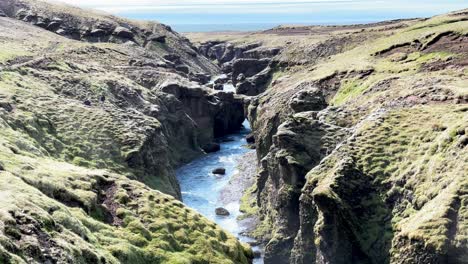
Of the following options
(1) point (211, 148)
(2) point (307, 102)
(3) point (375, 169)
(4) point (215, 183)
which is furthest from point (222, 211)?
(1) point (211, 148)

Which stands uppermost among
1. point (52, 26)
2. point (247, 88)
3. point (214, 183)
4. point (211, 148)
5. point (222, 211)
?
point (52, 26)

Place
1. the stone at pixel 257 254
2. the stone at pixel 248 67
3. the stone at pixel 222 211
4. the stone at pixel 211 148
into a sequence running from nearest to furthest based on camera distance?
the stone at pixel 257 254, the stone at pixel 222 211, the stone at pixel 211 148, the stone at pixel 248 67

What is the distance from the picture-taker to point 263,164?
9388 cm

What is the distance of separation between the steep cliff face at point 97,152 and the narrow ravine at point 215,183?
5361mm

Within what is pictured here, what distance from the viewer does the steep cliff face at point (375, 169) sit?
52562mm

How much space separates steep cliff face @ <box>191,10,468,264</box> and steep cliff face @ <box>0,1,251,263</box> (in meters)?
12.9

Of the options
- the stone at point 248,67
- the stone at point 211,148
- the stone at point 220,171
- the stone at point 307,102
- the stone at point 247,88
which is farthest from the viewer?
the stone at point 248,67

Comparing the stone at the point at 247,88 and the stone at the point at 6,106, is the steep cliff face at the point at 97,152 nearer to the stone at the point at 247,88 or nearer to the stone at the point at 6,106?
the stone at the point at 6,106

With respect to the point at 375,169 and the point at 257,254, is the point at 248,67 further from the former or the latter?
the point at 375,169

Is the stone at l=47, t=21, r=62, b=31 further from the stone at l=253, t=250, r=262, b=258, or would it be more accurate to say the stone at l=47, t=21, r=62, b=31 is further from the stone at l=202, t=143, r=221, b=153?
the stone at l=253, t=250, r=262, b=258

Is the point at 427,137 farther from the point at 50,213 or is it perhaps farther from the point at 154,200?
the point at 50,213

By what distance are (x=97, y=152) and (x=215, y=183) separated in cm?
3458

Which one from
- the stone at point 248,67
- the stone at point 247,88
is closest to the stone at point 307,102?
the stone at point 247,88

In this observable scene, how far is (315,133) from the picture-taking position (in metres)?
75.3
